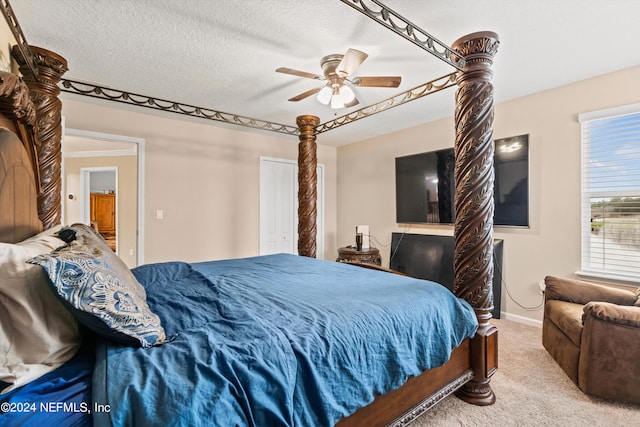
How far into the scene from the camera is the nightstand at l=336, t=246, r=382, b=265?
13.9 feet

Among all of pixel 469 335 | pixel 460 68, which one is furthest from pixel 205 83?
pixel 469 335

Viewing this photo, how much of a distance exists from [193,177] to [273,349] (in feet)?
11.3

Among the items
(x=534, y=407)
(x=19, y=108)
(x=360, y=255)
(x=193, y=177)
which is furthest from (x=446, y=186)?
(x=19, y=108)

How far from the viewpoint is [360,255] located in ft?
13.8

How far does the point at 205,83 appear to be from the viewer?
2.82 meters

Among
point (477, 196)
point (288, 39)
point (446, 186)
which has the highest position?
point (288, 39)

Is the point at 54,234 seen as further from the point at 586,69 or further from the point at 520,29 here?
the point at 586,69

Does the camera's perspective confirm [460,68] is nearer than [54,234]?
No

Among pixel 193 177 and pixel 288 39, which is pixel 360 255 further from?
pixel 288 39

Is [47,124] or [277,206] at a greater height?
[47,124]

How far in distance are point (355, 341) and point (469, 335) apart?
2.99 feet

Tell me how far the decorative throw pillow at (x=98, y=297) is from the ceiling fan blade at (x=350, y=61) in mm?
1805

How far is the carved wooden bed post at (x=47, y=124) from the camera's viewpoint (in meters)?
1.89

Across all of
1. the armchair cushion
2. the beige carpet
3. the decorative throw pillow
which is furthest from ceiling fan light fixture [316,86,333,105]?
the armchair cushion
